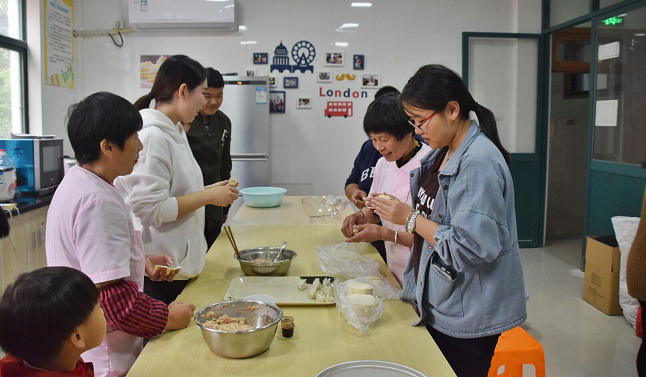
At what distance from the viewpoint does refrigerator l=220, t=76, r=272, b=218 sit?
483cm

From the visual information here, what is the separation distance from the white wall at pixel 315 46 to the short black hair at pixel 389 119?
3.22 meters

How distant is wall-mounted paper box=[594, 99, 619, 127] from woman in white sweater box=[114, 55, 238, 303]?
11.4 feet

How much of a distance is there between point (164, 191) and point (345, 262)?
2.41ft

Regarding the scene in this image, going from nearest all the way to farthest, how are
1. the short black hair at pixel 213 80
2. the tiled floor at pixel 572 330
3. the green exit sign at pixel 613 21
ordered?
the tiled floor at pixel 572 330 → the short black hair at pixel 213 80 → the green exit sign at pixel 613 21

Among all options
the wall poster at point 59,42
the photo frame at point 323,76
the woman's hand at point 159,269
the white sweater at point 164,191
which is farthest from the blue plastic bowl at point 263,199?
the wall poster at point 59,42

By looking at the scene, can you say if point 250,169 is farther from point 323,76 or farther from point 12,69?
point 12,69

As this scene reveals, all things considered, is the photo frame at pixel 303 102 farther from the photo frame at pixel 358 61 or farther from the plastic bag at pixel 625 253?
the plastic bag at pixel 625 253

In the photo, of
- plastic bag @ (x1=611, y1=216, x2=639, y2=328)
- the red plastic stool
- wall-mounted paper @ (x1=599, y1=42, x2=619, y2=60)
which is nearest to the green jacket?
the red plastic stool

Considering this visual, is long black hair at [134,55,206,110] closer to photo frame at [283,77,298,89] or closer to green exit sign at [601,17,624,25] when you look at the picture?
photo frame at [283,77,298,89]

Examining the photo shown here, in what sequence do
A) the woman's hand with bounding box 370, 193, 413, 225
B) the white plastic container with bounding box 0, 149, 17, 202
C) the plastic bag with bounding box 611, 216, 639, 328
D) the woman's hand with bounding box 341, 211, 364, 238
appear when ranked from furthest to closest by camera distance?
the plastic bag with bounding box 611, 216, 639, 328
the white plastic container with bounding box 0, 149, 17, 202
the woman's hand with bounding box 341, 211, 364, 238
the woman's hand with bounding box 370, 193, 413, 225

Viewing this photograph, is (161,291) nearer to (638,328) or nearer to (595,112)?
(638,328)

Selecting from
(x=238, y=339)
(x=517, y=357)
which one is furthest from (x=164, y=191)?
(x=517, y=357)

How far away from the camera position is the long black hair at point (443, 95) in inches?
58.0

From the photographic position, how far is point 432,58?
A: 17.6ft
